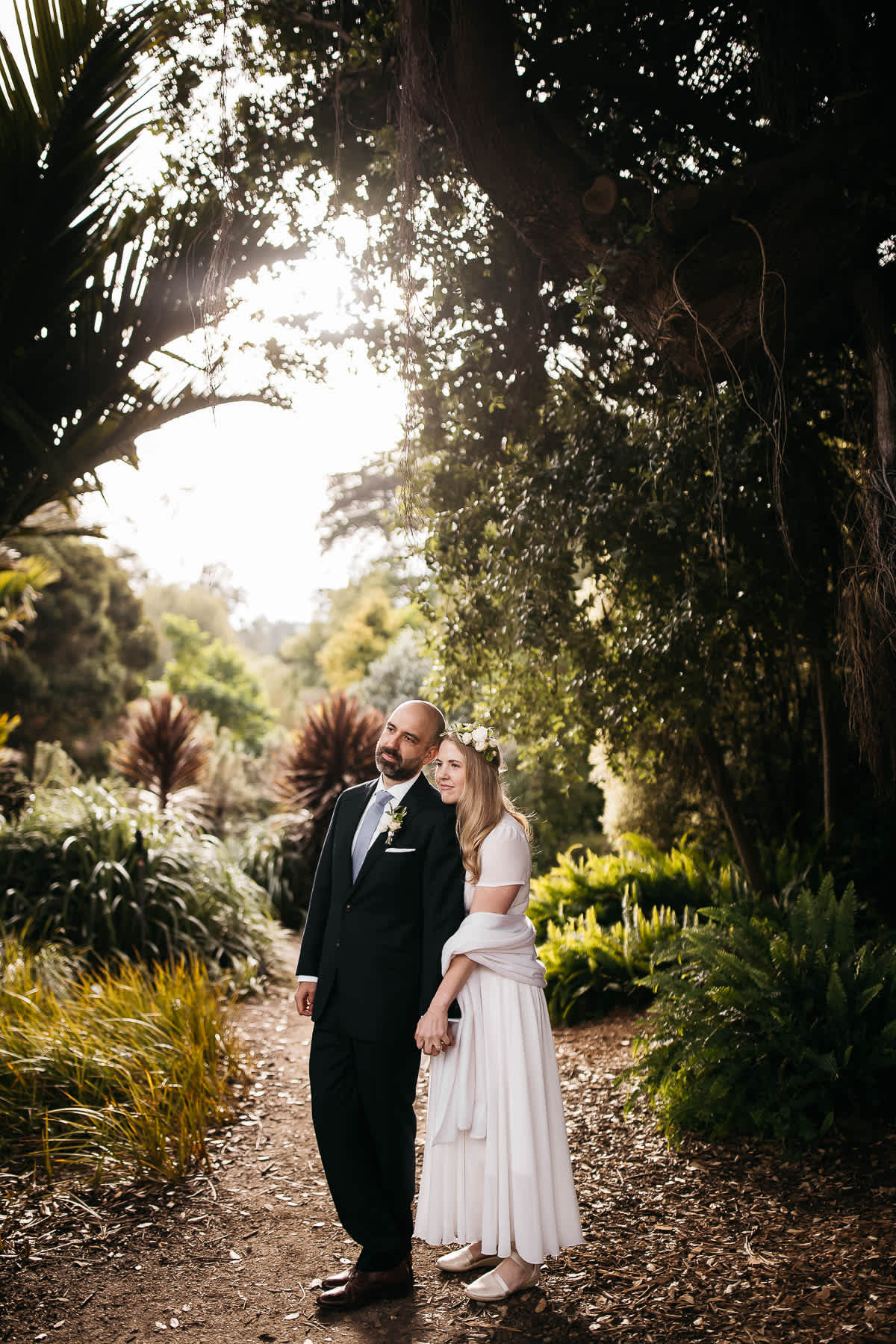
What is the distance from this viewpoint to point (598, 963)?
634 centimetres

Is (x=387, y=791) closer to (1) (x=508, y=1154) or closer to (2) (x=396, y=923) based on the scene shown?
(2) (x=396, y=923)

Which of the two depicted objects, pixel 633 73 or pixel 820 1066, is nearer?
pixel 820 1066

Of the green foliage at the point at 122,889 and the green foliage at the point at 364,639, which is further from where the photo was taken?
the green foliage at the point at 364,639

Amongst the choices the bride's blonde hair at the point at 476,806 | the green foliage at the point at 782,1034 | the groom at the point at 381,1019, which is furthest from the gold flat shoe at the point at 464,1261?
the bride's blonde hair at the point at 476,806

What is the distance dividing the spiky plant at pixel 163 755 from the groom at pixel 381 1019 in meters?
7.94

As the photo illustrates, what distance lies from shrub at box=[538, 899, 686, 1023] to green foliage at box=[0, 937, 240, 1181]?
2.19 metres

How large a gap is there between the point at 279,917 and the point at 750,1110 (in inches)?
270

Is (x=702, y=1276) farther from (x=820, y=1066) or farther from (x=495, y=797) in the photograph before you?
(x=495, y=797)

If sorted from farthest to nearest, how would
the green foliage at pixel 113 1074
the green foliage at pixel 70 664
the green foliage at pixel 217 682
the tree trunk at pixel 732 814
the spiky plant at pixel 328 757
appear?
1. the green foliage at pixel 217 682
2. the green foliage at pixel 70 664
3. the spiky plant at pixel 328 757
4. the tree trunk at pixel 732 814
5. the green foliage at pixel 113 1074

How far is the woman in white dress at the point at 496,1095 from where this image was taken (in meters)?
2.95

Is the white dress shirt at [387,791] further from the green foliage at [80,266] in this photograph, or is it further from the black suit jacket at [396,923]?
the green foliage at [80,266]

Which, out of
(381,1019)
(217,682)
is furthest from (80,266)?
(217,682)

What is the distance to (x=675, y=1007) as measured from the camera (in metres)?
4.55

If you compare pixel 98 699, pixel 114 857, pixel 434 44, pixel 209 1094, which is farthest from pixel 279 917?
pixel 98 699
